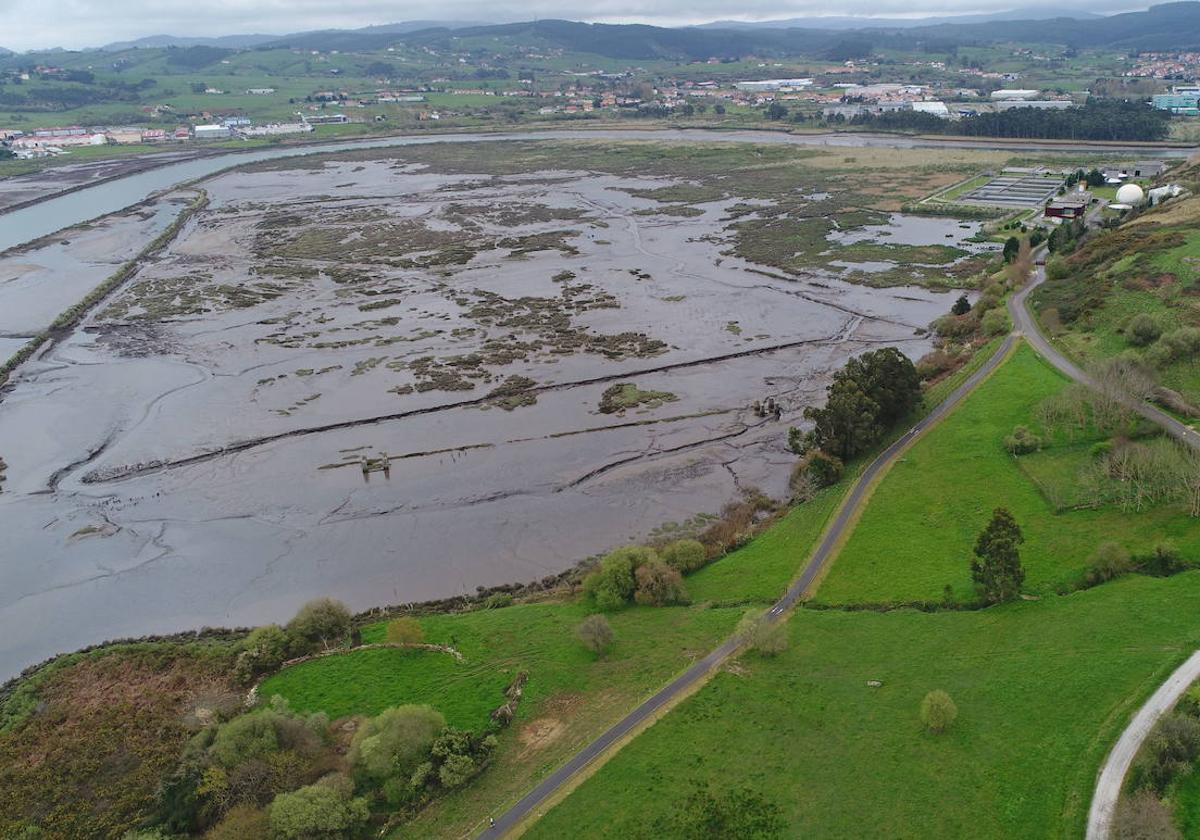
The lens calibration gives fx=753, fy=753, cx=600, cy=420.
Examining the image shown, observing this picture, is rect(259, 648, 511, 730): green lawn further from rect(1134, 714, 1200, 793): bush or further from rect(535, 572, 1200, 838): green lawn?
rect(1134, 714, 1200, 793): bush

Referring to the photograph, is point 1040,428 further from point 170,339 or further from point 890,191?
point 890,191

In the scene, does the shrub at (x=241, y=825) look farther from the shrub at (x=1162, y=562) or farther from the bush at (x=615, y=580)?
the shrub at (x=1162, y=562)

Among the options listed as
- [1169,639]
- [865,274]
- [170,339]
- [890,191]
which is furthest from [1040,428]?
[890,191]

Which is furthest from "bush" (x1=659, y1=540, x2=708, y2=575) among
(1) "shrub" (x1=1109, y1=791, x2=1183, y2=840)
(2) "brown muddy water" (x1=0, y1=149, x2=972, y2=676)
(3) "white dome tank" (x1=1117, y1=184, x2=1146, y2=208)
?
(3) "white dome tank" (x1=1117, y1=184, x2=1146, y2=208)

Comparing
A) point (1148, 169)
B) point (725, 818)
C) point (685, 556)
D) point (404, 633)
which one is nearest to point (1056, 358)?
point (685, 556)

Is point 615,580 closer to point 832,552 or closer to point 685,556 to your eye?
point 685,556
